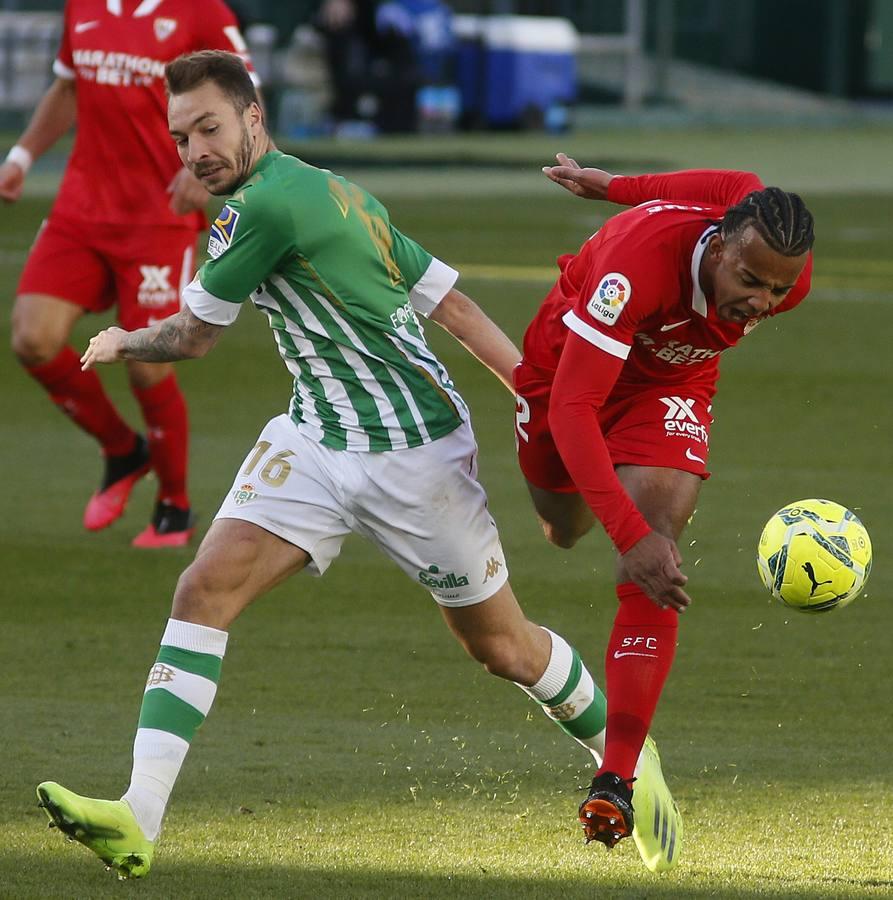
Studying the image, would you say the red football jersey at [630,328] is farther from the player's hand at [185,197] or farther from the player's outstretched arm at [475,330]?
the player's hand at [185,197]

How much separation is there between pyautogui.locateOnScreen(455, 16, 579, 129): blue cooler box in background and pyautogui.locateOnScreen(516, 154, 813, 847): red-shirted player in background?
29958 millimetres

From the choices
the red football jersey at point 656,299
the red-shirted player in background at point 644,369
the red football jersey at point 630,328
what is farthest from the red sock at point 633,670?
the red football jersey at point 656,299

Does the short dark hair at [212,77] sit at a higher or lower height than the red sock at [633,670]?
higher

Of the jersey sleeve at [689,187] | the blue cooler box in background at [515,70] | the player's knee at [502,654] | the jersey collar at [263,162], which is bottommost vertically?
the blue cooler box in background at [515,70]

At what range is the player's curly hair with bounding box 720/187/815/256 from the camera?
4531 millimetres

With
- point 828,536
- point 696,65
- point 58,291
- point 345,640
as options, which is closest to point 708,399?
point 828,536

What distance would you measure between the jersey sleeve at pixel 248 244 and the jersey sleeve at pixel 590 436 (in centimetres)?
72

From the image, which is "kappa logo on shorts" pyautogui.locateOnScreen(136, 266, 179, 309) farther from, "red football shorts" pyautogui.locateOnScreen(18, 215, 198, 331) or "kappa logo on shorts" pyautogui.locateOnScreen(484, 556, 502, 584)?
"kappa logo on shorts" pyautogui.locateOnScreen(484, 556, 502, 584)

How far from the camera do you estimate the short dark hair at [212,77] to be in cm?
468

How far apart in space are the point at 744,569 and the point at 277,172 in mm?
3959

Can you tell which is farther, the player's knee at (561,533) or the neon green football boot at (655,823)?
the player's knee at (561,533)

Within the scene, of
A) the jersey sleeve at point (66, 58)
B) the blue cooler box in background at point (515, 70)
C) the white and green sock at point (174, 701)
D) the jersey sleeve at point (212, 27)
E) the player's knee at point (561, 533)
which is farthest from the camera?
the blue cooler box in background at point (515, 70)

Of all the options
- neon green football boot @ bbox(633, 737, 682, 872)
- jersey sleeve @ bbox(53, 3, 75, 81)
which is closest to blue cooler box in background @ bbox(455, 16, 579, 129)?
jersey sleeve @ bbox(53, 3, 75, 81)

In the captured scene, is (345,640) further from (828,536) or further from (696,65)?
(696,65)
